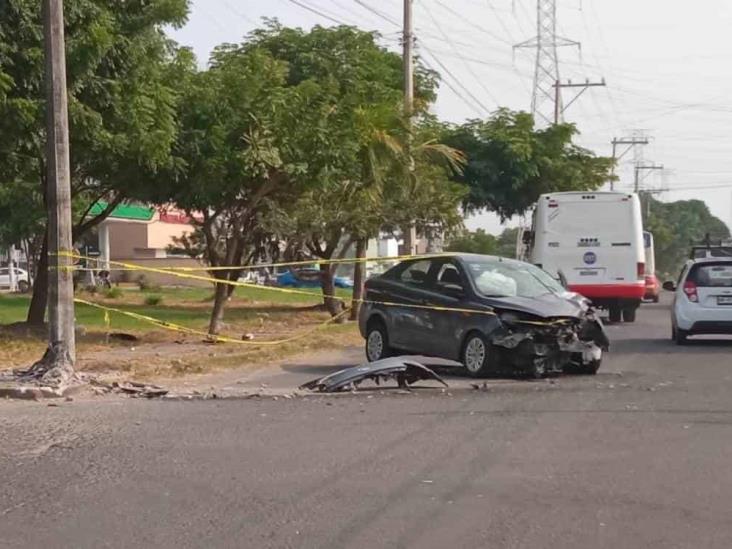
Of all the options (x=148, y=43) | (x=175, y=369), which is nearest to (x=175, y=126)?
(x=148, y=43)

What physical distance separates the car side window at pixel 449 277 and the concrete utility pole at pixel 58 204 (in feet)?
15.9

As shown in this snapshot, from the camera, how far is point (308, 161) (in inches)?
798

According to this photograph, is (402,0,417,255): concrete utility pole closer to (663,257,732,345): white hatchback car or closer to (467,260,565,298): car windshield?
(663,257,732,345): white hatchback car

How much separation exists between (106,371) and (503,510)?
8.90m

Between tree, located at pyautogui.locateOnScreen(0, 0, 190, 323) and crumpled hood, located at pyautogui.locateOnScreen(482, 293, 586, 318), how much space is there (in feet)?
21.1

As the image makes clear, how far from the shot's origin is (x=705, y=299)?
62.4 feet

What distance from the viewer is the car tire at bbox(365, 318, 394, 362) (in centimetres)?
1565

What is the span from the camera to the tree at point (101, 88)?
1475cm

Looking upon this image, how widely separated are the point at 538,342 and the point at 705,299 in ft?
21.5

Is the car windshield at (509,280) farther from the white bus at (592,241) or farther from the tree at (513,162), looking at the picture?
the tree at (513,162)

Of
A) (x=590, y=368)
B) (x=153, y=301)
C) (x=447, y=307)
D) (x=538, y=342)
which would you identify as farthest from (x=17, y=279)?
(x=538, y=342)

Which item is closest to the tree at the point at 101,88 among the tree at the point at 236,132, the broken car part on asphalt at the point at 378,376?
the tree at the point at 236,132

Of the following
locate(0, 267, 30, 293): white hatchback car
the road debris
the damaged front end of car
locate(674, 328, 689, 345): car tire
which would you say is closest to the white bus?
locate(674, 328, 689, 345): car tire

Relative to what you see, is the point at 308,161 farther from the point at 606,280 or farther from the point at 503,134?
the point at 503,134
